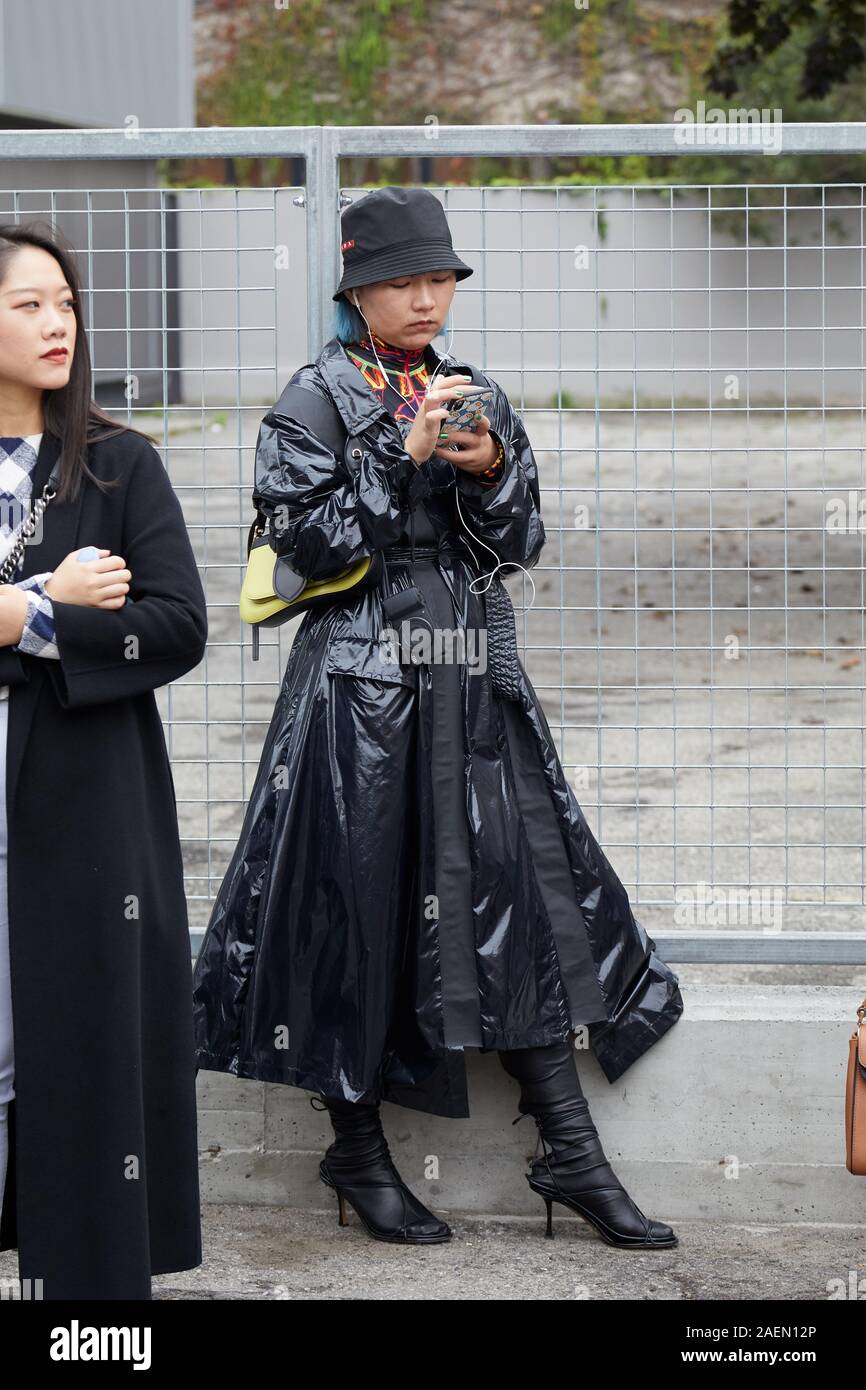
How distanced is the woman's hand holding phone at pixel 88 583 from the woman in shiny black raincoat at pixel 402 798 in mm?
625

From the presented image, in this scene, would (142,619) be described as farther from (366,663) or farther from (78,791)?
(366,663)

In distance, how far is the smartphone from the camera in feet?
9.59

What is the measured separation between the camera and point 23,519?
2488 mm

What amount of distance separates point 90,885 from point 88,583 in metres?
0.45

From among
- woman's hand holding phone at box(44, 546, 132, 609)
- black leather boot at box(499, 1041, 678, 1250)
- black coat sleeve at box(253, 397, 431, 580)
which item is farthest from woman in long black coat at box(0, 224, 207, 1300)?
black leather boot at box(499, 1041, 678, 1250)

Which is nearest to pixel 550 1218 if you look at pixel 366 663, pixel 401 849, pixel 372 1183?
pixel 372 1183

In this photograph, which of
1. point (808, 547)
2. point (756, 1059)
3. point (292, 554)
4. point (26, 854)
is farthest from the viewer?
point (808, 547)

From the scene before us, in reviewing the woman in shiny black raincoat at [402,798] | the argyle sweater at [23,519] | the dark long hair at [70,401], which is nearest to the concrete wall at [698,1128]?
the woman in shiny black raincoat at [402,798]

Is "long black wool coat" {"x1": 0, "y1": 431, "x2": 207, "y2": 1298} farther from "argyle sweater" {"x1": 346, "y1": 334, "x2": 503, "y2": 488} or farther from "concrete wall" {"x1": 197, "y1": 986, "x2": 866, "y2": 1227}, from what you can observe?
"concrete wall" {"x1": 197, "y1": 986, "x2": 866, "y2": 1227}

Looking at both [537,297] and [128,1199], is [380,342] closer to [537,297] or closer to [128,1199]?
[537,297]

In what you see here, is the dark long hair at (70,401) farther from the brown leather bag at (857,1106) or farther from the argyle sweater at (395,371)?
the brown leather bag at (857,1106)

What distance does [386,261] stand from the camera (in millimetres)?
3039

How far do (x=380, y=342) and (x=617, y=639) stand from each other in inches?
266

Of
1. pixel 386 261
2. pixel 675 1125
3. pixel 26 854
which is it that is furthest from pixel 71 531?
pixel 675 1125
